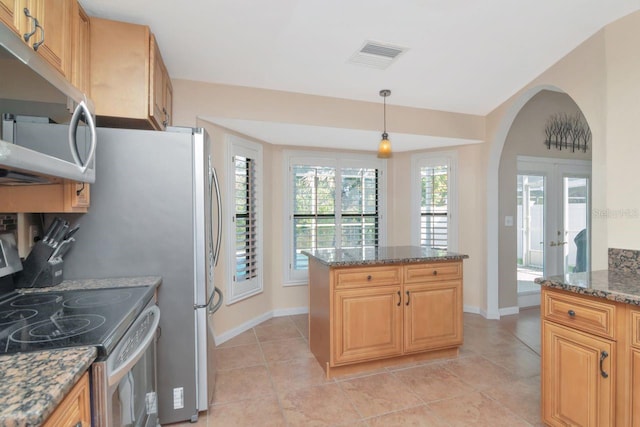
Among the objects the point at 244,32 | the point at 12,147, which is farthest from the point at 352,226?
the point at 12,147

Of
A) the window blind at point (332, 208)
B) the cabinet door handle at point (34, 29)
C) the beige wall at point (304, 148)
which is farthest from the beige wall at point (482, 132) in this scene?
the cabinet door handle at point (34, 29)

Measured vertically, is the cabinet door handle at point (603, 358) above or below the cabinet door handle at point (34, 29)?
below

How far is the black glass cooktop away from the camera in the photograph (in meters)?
1.01

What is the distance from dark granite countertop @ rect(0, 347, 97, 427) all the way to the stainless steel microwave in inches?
22.1

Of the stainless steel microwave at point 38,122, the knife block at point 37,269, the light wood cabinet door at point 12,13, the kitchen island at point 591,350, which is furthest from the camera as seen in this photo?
the knife block at point 37,269

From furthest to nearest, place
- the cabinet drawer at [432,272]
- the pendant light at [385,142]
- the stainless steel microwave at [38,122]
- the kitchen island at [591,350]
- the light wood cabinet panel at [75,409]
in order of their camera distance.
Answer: the pendant light at [385,142] → the cabinet drawer at [432,272] → the kitchen island at [591,350] → the stainless steel microwave at [38,122] → the light wood cabinet panel at [75,409]

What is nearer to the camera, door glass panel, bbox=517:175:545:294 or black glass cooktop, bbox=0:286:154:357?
black glass cooktop, bbox=0:286:154:357

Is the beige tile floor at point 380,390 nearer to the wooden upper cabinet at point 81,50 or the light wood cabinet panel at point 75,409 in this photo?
the light wood cabinet panel at point 75,409

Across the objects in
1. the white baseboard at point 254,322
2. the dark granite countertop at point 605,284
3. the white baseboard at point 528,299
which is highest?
the dark granite countertop at point 605,284

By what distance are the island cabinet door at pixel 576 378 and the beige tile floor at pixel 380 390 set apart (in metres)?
0.33

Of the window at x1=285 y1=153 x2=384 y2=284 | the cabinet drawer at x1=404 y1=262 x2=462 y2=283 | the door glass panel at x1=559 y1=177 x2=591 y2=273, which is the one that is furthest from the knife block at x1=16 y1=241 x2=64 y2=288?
the door glass panel at x1=559 y1=177 x2=591 y2=273

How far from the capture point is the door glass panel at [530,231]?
4.18 meters

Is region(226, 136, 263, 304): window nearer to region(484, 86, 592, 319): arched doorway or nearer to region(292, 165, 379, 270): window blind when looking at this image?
region(292, 165, 379, 270): window blind

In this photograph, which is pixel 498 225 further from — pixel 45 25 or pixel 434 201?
pixel 45 25
